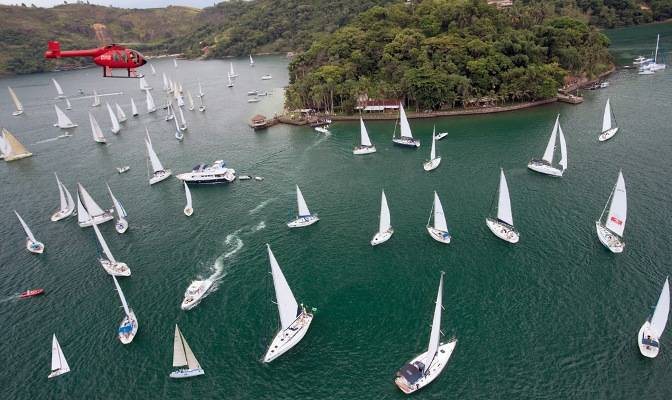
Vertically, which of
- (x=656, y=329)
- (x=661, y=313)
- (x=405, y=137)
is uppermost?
(x=405, y=137)

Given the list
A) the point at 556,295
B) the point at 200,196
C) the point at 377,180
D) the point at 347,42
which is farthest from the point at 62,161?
the point at 556,295

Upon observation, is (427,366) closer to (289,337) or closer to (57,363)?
(289,337)

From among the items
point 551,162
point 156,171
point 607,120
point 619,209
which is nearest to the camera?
point 619,209

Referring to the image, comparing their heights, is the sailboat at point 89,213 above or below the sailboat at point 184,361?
above

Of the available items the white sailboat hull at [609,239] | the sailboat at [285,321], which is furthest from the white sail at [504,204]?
the sailboat at [285,321]

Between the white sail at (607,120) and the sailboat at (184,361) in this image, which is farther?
the white sail at (607,120)

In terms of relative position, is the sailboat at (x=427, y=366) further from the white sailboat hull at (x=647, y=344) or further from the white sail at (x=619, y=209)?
the white sail at (x=619, y=209)

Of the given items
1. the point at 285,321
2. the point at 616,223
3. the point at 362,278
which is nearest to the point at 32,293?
the point at 285,321
